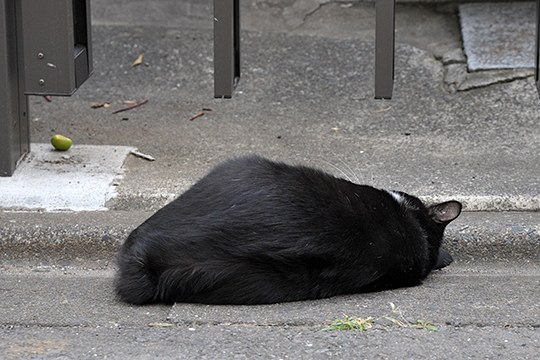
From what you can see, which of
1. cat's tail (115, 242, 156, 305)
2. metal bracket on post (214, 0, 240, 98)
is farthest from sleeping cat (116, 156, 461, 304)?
metal bracket on post (214, 0, 240, 98)

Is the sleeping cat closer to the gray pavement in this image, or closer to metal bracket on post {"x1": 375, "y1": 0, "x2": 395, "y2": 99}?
the gray pavement

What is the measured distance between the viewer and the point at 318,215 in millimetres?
3514

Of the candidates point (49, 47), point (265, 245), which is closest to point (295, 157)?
point (49, 47)

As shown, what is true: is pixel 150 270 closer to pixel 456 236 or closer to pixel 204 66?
pixel 456 236

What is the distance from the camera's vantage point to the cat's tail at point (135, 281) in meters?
3.50

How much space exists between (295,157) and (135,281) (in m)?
1.51

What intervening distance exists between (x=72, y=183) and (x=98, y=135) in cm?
67

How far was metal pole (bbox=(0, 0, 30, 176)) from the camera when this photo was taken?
439cm

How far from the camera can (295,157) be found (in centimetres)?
484

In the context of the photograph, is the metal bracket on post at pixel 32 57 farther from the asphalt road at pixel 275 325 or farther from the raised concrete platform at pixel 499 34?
the raised concrete platform at pixel 499 34

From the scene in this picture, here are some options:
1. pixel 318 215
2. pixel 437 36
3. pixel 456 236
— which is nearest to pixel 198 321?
pixel 318 215

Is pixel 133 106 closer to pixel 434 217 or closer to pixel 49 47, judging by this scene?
pixel 49 47

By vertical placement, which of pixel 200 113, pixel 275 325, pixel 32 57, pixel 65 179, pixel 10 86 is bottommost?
pixel 275 325

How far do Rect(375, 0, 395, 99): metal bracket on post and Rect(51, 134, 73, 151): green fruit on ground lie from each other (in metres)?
1.46
